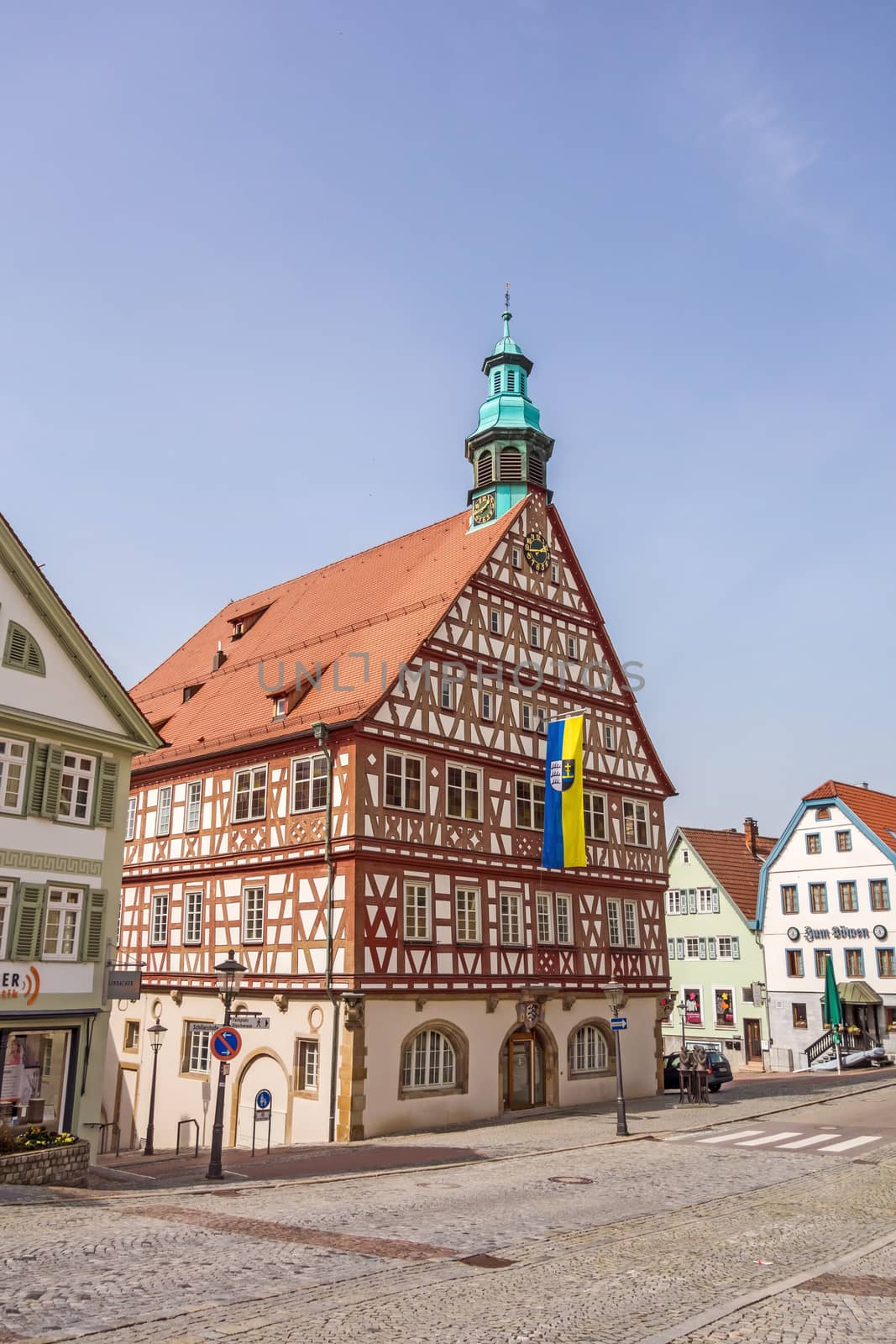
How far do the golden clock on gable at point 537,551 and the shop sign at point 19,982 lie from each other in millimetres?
19654

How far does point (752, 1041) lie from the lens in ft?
180

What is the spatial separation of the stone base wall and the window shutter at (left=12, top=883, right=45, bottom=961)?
12.1 feet

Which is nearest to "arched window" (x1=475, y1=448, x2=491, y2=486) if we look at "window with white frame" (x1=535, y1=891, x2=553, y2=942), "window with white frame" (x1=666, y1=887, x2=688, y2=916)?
"window with white frame" (x1=535, y1=891, x2=553, y2=942)

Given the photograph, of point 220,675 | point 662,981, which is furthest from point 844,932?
point 220,675

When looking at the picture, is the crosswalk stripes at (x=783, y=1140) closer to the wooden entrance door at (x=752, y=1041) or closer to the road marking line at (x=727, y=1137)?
the road marking line at (x=727, y=1137)

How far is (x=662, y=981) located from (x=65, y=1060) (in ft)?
67.6

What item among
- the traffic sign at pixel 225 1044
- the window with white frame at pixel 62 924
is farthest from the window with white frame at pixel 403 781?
the traffic sign at pixel 225 1044

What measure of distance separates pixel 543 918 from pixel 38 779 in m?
15.9

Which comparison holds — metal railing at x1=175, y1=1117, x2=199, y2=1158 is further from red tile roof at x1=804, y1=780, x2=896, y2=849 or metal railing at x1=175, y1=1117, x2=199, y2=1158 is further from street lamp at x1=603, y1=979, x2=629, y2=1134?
red tile roof at x1=804, y1=780, x2=896, y2=849

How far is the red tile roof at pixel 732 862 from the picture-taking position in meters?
57.2

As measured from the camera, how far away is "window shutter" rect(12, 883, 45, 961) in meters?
21.2

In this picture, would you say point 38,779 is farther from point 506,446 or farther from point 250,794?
point 506,446

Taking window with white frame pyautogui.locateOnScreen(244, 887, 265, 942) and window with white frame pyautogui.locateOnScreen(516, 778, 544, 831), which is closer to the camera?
window with white frame pyautogui.locateOnScreen(244, 887, 265, 942)

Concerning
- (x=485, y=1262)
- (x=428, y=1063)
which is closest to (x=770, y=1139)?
(x=428, y=1063)
